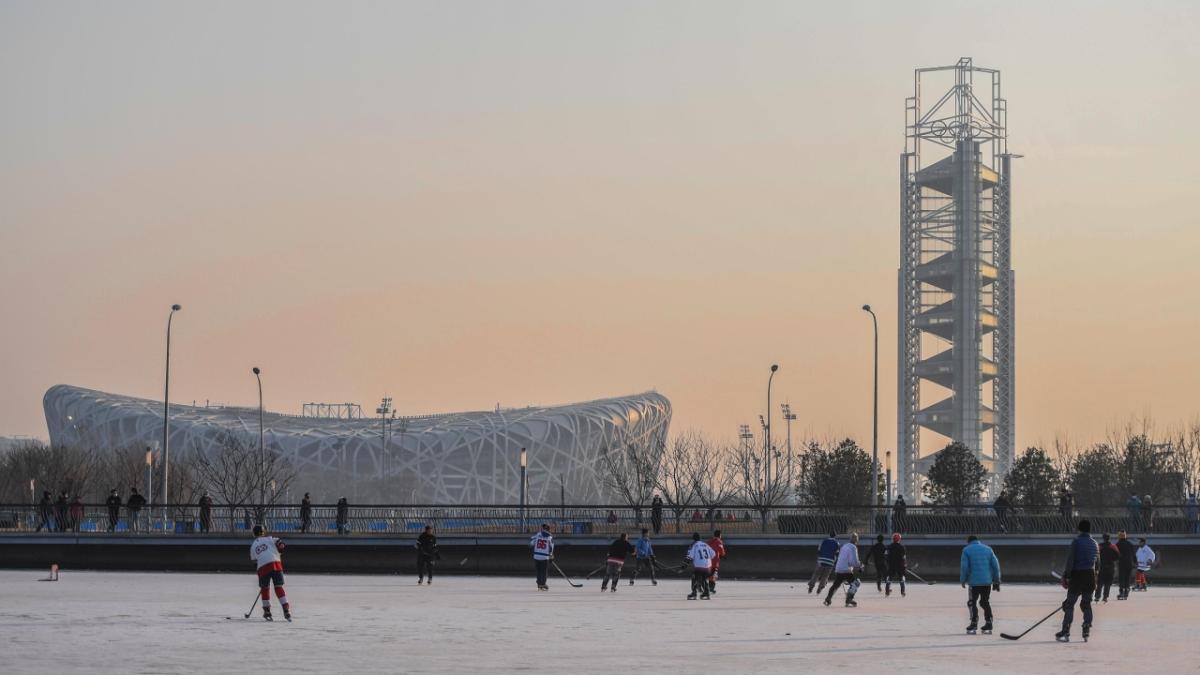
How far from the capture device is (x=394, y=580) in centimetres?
4825

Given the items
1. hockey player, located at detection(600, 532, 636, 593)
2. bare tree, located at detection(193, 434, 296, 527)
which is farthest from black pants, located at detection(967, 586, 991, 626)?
bare tree, located at detection(193, 434, 296, 527)

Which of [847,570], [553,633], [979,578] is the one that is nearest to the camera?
[553,633]

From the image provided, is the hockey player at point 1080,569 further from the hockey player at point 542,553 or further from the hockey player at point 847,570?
the hockey player at point 542,553

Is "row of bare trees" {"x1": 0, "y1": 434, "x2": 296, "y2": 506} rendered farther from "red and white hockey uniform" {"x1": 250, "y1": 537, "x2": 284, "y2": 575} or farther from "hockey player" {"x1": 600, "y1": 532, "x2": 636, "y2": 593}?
"red and white hockey uniform" {"x1": 250, "y1": 537, "x2": 284, "y2": 575}

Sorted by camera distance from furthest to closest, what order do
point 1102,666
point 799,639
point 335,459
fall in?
point 335,459 < point 799,639 < point 1102,666

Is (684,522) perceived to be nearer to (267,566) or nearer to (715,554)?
(715,554)

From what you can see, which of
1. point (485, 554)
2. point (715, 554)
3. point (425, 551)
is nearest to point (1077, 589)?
point (715, 554)

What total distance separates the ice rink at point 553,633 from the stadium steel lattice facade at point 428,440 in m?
130

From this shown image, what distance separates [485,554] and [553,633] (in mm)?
25723

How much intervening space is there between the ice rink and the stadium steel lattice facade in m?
130

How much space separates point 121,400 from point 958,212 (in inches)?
3774

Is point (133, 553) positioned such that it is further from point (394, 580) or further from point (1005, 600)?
point (1005, 600)

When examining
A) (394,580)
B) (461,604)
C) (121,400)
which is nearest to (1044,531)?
(394,580)

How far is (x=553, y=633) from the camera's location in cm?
2688
